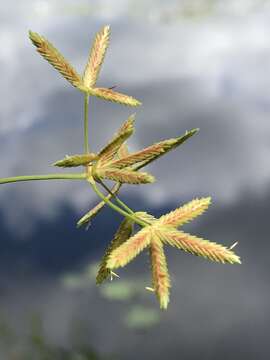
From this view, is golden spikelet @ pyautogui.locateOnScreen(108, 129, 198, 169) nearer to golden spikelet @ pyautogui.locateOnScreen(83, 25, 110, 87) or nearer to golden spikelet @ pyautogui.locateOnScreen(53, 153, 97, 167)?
golden spikelet @ pyautogui.locateOnScreen(53, 153, 97, 167)

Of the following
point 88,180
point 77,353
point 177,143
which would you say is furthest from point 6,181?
point 77,353

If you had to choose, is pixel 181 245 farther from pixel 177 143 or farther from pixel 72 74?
pixel 72 74

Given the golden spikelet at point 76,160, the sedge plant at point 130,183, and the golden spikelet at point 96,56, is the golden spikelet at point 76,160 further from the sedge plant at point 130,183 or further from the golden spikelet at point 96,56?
the golden spikelet at point 96,56

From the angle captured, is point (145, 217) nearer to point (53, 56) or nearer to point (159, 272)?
point (159, 272)

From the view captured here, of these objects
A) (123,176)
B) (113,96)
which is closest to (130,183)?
(123,176)

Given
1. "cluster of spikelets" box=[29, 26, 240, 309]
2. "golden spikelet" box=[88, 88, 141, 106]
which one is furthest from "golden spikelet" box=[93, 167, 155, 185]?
"golden spikelet" box=[88, 88, 141, 106]

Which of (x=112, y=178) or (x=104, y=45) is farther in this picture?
(x=104, y=45)
